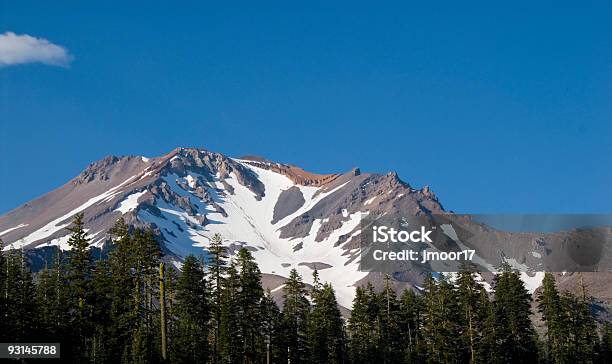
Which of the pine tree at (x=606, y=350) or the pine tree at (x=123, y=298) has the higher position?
the pine tree at (x=123, y=298)

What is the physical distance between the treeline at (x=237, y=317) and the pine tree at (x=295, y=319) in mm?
167

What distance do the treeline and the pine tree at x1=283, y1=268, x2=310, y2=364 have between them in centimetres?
17

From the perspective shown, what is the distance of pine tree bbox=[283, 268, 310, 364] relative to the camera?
10456 cm

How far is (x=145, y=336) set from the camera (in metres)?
76.1

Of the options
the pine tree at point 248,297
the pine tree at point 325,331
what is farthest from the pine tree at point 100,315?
the pine tree at point 325,331

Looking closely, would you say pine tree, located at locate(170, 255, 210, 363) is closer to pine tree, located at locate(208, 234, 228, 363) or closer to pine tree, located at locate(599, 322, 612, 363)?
pine tree, located at locate(208, 234, 228, 363)

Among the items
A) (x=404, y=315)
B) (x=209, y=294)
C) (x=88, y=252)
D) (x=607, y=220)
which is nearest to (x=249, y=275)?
(x=209, y=294)

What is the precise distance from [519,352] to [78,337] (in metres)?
49.5

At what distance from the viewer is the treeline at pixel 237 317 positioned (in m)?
80.3

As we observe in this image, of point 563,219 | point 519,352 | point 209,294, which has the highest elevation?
point 563,219

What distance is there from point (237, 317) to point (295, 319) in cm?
1476

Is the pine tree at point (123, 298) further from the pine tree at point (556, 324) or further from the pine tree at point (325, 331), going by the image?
the pine tree at point (556, 324)

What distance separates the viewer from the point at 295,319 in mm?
106562

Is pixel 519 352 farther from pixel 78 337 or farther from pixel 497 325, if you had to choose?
pixel 78 337
